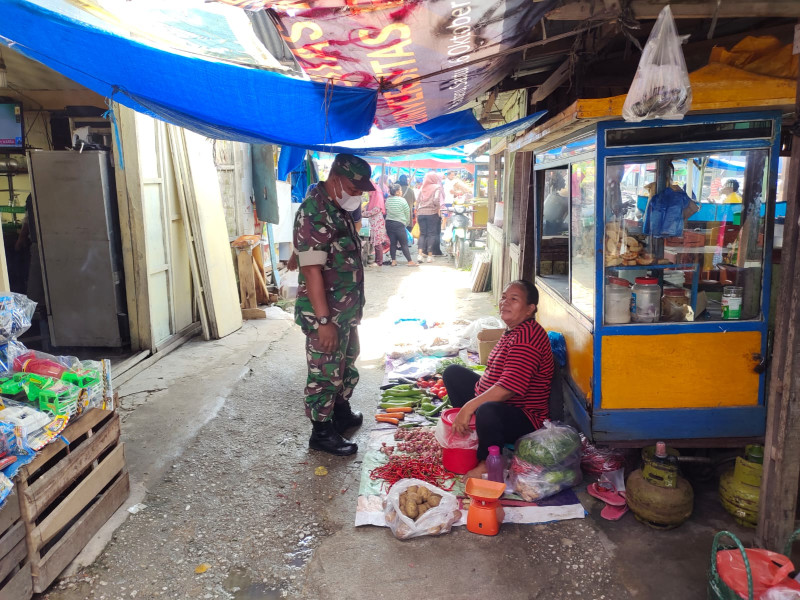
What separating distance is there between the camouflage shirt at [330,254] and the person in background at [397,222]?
936 cm

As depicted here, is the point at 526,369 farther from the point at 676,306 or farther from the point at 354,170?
the point at 354,170

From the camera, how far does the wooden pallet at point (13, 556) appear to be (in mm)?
2352

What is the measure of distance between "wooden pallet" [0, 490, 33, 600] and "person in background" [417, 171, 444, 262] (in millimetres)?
11745

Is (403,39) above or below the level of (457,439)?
above

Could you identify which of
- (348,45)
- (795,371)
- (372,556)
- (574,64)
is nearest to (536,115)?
(574,64)

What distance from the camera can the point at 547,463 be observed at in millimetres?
3330

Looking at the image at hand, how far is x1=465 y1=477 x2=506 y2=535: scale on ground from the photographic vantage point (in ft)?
9.96

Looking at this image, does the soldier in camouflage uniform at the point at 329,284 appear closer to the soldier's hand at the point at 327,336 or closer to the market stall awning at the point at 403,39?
the soldier's hand at the point at 327,336

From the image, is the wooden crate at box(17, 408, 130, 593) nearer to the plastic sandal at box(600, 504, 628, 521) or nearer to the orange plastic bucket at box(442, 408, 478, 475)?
the orange plastic bucket at box(442, 408, 478, 475)

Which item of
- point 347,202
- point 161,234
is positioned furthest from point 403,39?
point 161,234

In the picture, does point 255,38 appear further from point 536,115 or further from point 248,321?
point 248,321

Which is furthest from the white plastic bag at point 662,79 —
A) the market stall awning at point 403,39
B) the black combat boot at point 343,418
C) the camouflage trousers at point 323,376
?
the black combat boot at point 343,418

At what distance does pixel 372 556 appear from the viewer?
2926mm

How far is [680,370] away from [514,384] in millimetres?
943
